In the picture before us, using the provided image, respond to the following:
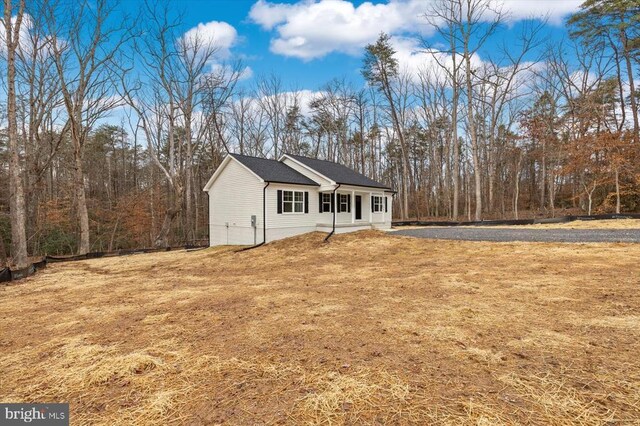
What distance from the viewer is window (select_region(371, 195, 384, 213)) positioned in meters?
19.0

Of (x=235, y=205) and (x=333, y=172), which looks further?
(x=333, y=172)

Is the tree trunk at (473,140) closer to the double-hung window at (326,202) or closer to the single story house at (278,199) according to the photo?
the single story house at (278,199)

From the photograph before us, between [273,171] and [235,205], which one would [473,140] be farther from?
[235,205]

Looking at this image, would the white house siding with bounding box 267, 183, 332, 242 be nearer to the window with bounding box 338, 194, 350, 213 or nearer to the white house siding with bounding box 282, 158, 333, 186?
the white house siding with bounding box 282, 158, 333, 186

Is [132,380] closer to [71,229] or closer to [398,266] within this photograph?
[398,266]

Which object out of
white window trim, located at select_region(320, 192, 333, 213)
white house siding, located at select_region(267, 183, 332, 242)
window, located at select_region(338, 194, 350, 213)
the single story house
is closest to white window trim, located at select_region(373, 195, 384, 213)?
the single story house

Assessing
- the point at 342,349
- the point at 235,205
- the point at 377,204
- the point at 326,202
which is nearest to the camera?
the point at 342,349

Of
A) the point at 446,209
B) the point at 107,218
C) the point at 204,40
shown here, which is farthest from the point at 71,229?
the point at 446,209

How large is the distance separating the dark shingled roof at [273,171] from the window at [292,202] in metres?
0.61

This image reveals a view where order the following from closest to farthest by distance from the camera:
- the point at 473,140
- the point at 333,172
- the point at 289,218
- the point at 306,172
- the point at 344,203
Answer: the point at 289,218, the point at 306,172, the point at 344,203, the point at 333,172, the point at 473,140

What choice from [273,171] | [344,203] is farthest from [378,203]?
[273,171]

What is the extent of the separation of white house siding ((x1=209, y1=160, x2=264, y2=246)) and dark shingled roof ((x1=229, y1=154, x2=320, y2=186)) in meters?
0.34

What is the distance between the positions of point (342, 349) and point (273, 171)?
13.0m

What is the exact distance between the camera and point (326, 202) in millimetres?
16516
